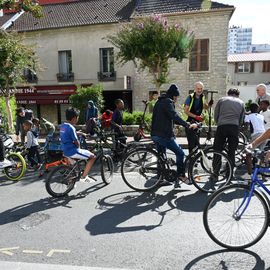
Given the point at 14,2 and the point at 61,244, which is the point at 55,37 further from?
the point at 61,244

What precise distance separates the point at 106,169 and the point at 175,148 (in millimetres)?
1478

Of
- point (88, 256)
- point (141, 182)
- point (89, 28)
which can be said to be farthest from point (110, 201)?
point (89, 28)

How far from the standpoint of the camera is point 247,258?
3455 millimetres

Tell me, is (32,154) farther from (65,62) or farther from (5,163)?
(65,62)

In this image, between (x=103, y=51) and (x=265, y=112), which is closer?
(x=265, y=112)

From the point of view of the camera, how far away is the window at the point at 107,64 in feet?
70.4

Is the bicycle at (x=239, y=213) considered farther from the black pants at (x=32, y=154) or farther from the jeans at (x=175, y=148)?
the black pants at (x=32, y=154)

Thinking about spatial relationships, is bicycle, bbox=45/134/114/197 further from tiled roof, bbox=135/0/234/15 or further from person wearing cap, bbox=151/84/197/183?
tiled roof, bbox=135/0/234/15

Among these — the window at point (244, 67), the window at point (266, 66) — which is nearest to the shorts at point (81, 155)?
the window at point (266, 66)

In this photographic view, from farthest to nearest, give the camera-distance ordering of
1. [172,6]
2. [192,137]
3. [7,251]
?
[172,6] → [192,137] → [7,251]

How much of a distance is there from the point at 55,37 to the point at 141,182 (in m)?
18.9

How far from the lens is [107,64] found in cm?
2172

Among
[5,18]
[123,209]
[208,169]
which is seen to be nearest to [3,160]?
[123,209]

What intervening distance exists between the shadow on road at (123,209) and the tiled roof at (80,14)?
16907 millimetres
